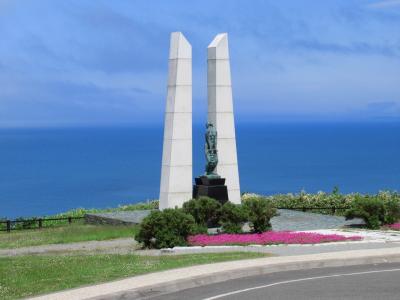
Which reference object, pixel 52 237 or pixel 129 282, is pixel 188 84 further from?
pixel 129 282

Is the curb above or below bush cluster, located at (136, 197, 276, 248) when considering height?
below

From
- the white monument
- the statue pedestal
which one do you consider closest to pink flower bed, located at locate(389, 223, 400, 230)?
the statue pedestal

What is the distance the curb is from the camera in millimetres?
16562

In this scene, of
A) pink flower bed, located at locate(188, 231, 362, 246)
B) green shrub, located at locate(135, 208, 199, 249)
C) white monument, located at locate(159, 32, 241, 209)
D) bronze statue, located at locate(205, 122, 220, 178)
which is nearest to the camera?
pink flower bed, located at locate(188, 231, 362, 246)

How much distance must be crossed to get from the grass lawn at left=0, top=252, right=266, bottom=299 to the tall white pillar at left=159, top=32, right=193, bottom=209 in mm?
12522

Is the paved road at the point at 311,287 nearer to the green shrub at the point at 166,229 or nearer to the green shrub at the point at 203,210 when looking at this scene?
the green shrub at the point at 166,229

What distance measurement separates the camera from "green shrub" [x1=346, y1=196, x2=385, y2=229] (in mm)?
30922

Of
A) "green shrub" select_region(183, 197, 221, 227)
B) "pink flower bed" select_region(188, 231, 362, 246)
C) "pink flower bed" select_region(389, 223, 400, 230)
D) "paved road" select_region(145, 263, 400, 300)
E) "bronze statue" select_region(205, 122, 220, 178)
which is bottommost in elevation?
"paved road" select_region(145, 263, 400, 300)

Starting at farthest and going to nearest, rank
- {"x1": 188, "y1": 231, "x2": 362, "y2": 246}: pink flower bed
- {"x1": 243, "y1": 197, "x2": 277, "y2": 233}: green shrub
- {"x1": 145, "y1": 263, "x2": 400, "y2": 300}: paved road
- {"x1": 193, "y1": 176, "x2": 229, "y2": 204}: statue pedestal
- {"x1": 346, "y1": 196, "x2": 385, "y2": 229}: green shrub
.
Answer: {"x1": 193, "y1": 176, "x2": 229, "y2": 204}: statue pedestal → {"x1": 346, "y1": 196, "x2": 385, "y2": 229}: green shrub → {"x1": 243, "y1": 197, "x2": 277, "y2": 233}: green shrub → {"x1": 188, "y1": 231, "x2": 362, "y2": 246}: pink flower bed → {"x1": 145, "y1": 263, "x2": 400, "y2": 300}: paved road

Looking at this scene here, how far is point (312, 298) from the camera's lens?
53.1 feet

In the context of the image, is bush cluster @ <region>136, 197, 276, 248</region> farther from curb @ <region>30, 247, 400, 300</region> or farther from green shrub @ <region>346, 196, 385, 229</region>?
curb @ <region>30, 247, 400, 300</region>

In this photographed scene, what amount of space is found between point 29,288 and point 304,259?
719cm

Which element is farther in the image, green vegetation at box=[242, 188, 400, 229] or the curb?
green vegetation at box=[242, 188, 400, 229]

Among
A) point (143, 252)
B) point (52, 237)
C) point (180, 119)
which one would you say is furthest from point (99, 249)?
point (180, 119)
